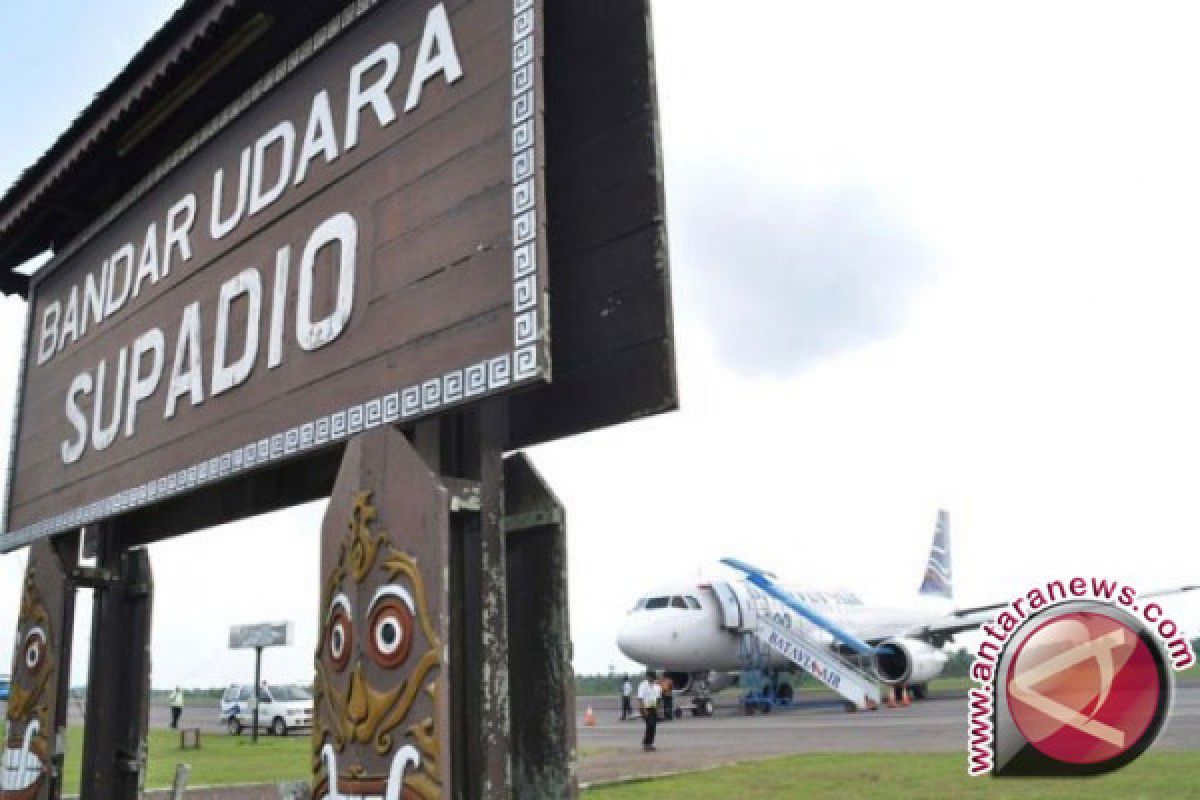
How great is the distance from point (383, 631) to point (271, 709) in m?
27.6

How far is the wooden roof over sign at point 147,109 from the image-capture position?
528 centimetres

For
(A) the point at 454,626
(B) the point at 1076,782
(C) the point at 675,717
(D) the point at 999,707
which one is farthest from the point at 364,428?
(C) the point at 675,717

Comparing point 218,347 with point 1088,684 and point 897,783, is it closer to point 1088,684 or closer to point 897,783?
point 1088,684

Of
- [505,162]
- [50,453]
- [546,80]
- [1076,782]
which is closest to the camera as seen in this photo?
[505,162]

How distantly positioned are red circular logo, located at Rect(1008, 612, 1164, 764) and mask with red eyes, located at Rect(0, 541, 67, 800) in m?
5.81

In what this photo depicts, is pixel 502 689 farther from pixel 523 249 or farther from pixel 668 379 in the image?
pixel 523 249

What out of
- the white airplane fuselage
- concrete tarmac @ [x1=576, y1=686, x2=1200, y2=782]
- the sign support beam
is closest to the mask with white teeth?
the sign support beam

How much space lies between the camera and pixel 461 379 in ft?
12.4

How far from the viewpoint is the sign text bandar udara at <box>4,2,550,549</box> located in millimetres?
3832

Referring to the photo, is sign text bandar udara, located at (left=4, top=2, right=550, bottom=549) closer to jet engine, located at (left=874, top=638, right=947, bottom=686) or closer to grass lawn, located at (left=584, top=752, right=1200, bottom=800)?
grass lawn, located at (left=584, top=752, right=1200, bottom=800)

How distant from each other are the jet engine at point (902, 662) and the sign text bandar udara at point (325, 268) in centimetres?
2625

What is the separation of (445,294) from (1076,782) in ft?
29.6

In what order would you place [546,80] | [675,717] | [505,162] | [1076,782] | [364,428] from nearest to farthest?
[505,162], [364,428], [546,80], [1076,782], [675,717]

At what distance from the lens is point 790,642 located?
27703 millimetres
